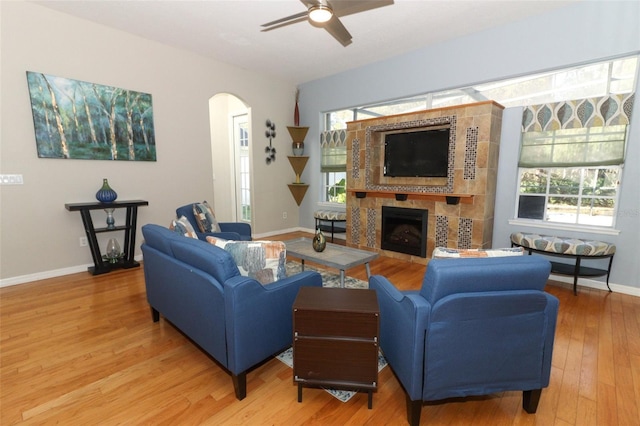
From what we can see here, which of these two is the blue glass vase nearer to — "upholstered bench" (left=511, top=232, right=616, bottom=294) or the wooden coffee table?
the wooden coffee table

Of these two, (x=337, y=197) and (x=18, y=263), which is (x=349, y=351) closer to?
(x=18, y=263)

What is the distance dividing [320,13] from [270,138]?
3648mm

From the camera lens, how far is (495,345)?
4.81 feet

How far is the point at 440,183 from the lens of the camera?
14.2 feet

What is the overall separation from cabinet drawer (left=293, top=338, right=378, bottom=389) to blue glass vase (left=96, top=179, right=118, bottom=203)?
3.45 metres

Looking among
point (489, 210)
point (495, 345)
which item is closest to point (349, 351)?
point (495, 345)

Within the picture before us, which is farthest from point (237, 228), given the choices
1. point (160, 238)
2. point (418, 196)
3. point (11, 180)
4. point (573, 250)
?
point (573, 250)

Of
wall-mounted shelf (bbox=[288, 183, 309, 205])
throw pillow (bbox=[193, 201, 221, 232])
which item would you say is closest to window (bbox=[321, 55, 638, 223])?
wall-mounted shelf (bbox=[288, 183, 309, 205])

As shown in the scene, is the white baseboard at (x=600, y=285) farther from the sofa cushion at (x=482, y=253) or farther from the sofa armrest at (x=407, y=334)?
the sofa armrest at (x=407, y=334)

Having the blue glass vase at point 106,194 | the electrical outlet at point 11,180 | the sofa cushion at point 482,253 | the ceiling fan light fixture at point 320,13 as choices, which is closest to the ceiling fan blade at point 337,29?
the ceiling fan light fixture at point 320,13

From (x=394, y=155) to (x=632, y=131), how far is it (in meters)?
2.62

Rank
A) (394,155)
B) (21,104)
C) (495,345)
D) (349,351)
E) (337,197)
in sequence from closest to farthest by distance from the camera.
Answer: (495,345), (349,351), (21,104), (394,155), (337,197)

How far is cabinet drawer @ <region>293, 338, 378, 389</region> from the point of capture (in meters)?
1.58

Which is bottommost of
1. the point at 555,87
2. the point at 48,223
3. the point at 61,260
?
the point at 61,260
